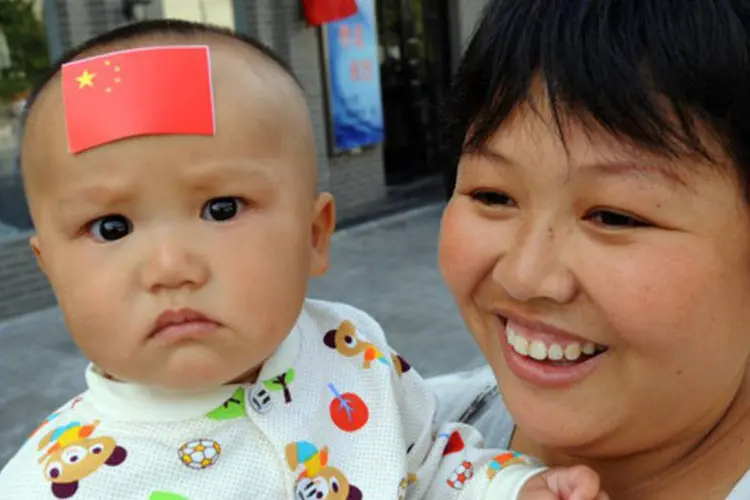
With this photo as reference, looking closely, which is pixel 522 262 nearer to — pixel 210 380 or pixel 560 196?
pixel 560 196

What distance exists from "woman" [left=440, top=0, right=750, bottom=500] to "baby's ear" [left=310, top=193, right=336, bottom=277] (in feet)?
0.98

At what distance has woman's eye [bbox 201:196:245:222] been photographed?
1369 millimetres

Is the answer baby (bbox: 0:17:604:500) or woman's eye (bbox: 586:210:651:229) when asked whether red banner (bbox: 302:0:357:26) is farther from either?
woman's eye (bbox: 586:210:651:229)

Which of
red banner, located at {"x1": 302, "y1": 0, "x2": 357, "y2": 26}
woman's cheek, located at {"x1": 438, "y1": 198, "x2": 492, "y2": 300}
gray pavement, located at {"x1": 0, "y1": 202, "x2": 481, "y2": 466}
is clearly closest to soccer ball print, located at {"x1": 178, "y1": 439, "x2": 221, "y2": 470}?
woman's cheek, located at {"x1": 438, "y1": 198, "x2": 492, "y2": 300}

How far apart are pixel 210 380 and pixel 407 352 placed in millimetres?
4010

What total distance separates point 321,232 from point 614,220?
0.58m

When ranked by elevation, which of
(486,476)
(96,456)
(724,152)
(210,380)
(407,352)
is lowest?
(407,352)

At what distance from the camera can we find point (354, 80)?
905cm

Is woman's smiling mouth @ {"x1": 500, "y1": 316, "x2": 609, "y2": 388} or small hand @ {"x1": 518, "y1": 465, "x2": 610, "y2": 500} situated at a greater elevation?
woman's smiling mouth @ {"x1": 500, "y1": 316, "x2": 609, "y2": 388}

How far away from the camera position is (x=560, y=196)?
1.22m

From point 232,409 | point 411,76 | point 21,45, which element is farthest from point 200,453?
point 411,76

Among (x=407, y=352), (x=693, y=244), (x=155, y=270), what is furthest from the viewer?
(x=407, y=352)

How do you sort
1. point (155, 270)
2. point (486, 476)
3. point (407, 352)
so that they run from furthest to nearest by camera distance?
point (407, 352)
point (486, 476)
point (155, 270)

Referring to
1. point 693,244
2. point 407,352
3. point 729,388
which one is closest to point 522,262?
point 693,244
